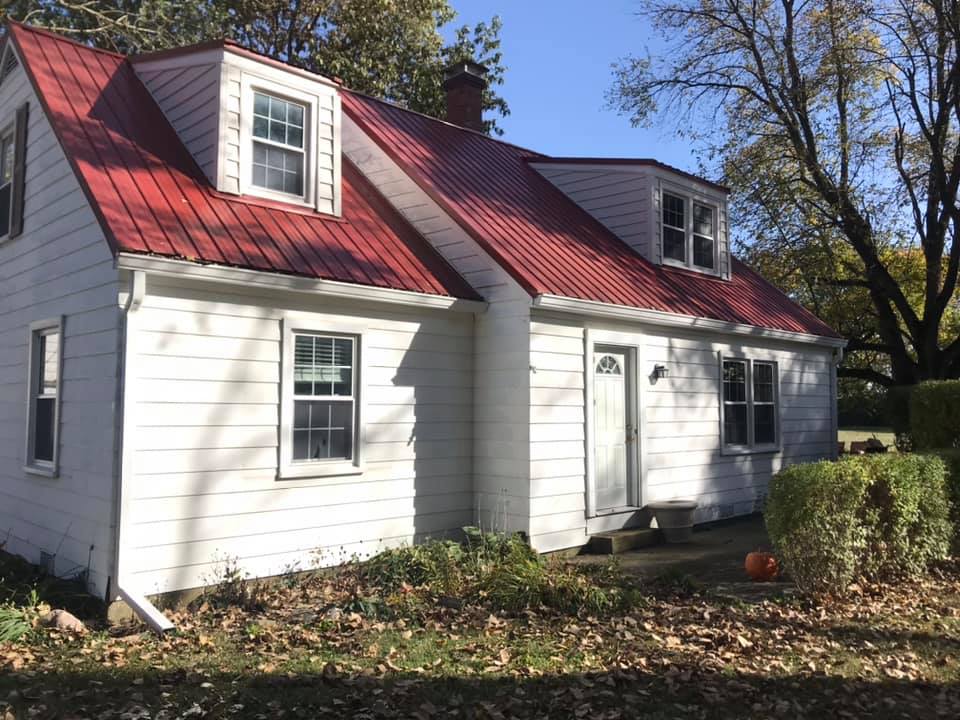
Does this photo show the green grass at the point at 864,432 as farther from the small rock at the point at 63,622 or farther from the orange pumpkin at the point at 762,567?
the small rock at the point at 63,622

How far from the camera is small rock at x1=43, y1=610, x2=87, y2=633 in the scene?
253 inches

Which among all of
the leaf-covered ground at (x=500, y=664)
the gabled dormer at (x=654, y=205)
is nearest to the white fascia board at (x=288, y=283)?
the leaf-covered ground at (x=500, y=664)

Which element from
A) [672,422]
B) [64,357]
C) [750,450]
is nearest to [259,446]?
[64,357]

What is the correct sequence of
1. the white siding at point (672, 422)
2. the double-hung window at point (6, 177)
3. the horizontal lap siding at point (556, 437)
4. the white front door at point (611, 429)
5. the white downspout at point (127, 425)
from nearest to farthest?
the white downspout at point (127, 425) < the horizontal lap siding at point (556, 437) < the white siding at point (672, 422) < the double-hung window at point (6, 177) < the white front door at point (611, 429)

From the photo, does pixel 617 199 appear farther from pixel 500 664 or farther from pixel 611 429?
pixel 500 664

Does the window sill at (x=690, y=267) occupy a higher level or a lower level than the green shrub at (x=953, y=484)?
higher

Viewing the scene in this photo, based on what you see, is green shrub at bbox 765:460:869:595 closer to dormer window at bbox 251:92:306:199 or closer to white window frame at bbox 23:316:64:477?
dormer window at bbox 251:92:306:199

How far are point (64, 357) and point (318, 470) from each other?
2.87 meters

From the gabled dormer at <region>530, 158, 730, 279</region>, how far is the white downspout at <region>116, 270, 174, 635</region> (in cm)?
827

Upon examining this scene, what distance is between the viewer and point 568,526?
31.7ft

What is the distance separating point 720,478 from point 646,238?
404 cm

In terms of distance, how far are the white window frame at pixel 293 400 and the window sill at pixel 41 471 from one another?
230 centimetres

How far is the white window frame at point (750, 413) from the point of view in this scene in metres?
12.5

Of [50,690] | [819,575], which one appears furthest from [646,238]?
[50,690]
